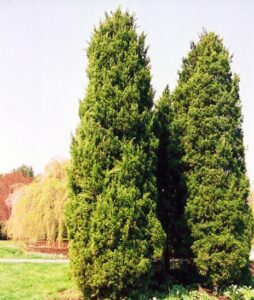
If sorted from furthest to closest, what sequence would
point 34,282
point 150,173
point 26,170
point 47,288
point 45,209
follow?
point 26,170 → point 45,209 → point 34,282 → point 47,288 → point 150,173

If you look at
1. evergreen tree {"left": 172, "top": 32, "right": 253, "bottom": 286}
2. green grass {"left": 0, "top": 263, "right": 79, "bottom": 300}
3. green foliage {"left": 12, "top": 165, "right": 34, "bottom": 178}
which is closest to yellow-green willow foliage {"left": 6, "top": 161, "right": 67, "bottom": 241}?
green grass {"left": 0, "top": 263, "right": 79, "bottom": 300}

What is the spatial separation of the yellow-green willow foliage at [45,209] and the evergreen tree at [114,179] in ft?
29.5

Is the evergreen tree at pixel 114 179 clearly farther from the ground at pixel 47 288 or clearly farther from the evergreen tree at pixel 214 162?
the evergreen tree at pixel 214 162

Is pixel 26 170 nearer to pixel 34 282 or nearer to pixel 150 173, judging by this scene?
pixel 34 282

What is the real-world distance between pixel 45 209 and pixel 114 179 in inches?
399

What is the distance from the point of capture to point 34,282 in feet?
35.1

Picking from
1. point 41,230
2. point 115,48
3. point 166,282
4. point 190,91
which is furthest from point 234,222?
point 41,230

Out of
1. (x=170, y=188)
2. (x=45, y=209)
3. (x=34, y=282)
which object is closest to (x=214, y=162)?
(x=170, y=188)

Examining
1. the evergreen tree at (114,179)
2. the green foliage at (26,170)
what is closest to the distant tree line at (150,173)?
the evergreen tree at (114,179)

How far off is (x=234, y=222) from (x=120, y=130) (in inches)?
149

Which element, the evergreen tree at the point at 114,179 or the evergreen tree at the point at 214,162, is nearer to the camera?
the evergreen tree at the point at 114,179

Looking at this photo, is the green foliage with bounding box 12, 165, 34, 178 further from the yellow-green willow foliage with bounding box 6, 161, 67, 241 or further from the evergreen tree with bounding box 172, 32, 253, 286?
the evergreen tree with bounding box 172, 32, 253, 286

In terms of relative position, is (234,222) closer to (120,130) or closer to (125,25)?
(120,130)

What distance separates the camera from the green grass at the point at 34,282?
913 centimetres
